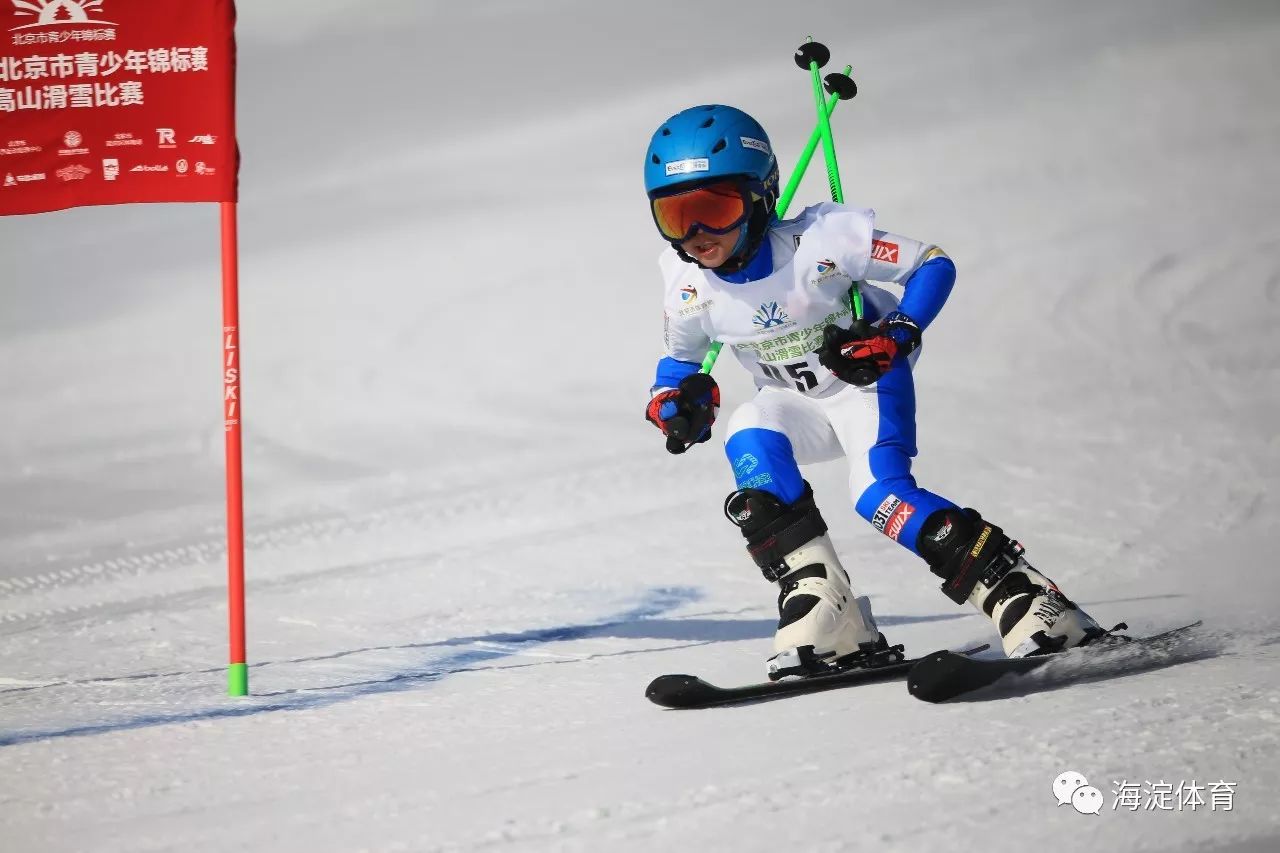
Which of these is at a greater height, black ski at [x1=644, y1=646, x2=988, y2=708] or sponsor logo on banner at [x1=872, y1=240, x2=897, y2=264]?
sponsor logo on banner at [x1=872, y1=240, x2=897, y2=264]

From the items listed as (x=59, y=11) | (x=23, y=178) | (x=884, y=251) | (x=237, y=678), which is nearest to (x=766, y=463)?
(x=884, y=251)

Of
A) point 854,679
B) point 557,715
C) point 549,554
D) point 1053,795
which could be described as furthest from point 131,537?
point 1053,795

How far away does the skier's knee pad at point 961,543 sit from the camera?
462 cm

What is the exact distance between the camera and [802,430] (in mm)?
5055

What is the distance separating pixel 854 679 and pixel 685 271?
5.09 feet

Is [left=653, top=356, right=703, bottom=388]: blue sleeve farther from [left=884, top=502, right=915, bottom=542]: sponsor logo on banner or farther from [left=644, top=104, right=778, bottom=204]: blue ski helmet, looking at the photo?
[left=884, top=502, right=915, bottom=542]: sponsor logo on banner

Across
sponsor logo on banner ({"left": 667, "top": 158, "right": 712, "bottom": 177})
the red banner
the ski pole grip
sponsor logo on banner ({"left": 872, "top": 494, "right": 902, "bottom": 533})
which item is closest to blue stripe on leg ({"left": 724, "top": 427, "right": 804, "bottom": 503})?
the ski pole grip

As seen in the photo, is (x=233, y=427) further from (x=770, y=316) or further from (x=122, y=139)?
(x=770, y=316)

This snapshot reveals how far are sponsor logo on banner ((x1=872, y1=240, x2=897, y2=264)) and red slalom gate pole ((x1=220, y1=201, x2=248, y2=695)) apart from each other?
7.70 feet

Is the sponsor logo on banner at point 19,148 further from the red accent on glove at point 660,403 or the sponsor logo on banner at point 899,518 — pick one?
the sponsor logo on banner at point 899,518

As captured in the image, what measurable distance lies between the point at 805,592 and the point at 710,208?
52.3 inches

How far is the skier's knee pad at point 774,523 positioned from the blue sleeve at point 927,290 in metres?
0.74

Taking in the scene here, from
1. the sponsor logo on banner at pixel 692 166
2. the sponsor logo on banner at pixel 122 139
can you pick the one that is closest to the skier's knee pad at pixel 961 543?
the sponsor logo on banner at pixel 692 166

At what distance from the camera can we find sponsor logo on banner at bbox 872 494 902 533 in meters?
4.71
